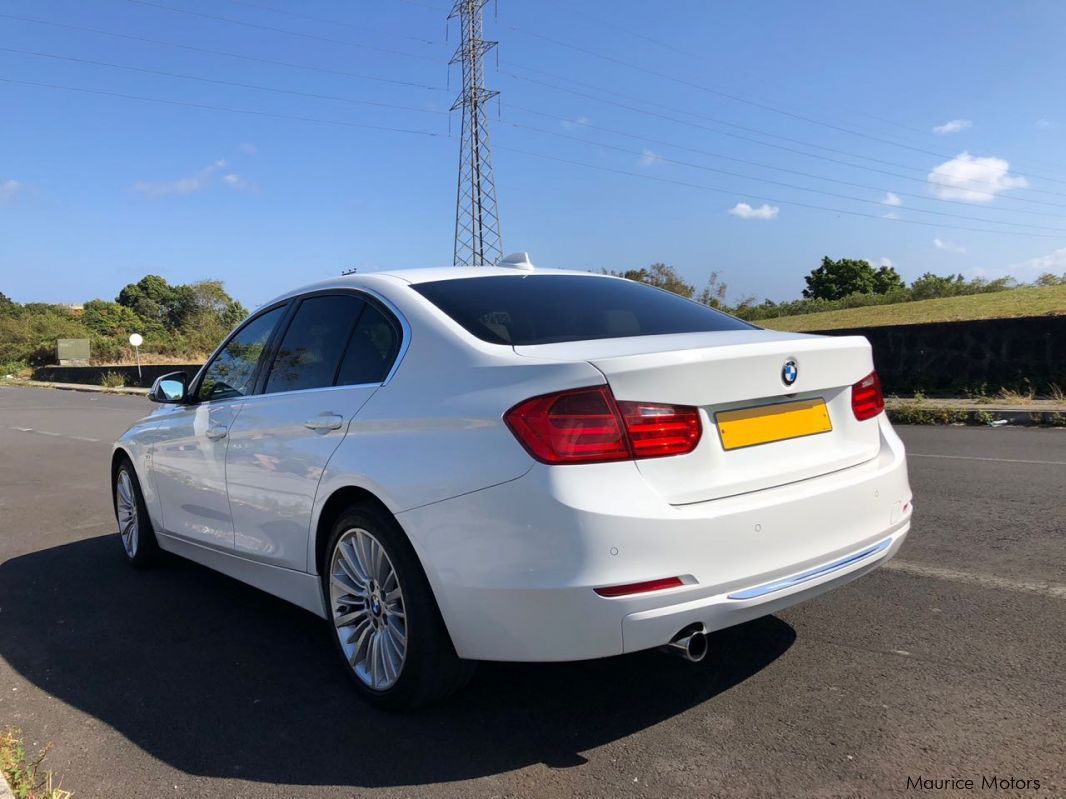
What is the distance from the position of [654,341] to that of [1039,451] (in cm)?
781

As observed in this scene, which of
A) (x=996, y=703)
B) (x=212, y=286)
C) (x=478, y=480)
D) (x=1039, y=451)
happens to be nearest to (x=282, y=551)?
(x=478, y=480)

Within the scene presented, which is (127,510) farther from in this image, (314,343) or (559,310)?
(559,310)

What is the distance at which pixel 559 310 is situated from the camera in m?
3.46

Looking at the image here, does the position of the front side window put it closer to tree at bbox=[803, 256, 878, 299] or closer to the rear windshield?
the rear windshield

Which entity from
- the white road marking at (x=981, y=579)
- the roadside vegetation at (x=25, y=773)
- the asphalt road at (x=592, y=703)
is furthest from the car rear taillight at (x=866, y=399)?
the roadside vegetation at (x=25, y=773)

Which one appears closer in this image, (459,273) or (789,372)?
(789,372)

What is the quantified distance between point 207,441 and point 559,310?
81.9 inches

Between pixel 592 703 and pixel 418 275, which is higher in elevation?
pixel 418 275

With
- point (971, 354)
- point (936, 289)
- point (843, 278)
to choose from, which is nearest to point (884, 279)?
point (843, 278)

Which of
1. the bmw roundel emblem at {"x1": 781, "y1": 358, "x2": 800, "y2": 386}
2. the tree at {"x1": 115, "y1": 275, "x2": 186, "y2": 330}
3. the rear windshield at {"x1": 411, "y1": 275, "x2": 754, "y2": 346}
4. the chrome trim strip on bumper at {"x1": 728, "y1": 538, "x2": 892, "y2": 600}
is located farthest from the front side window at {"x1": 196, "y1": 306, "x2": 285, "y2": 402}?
the tree at {"x1": 115, "y1": 275, "x2": 186, "y2": 330}

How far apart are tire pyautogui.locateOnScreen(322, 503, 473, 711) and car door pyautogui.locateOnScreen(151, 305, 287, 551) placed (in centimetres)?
108

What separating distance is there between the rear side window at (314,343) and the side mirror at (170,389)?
104 cm

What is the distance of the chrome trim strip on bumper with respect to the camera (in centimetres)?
265

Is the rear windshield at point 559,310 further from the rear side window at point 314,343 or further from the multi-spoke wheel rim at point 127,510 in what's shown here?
the multi-spoke wheel rim at point 127,510
